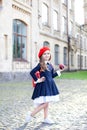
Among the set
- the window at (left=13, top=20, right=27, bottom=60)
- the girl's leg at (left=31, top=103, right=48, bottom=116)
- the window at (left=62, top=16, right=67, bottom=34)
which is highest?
the window at (left=62, top=16, right=67, bottom=34)

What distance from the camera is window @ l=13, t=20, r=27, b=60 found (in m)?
21.2

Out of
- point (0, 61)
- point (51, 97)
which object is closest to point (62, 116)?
Result: point (51, 97)

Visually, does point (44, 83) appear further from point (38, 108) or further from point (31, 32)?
point (31, 32)

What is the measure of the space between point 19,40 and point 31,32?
64.6 inches

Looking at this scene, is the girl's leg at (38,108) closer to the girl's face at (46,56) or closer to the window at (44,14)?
the girl's face at (46,56)

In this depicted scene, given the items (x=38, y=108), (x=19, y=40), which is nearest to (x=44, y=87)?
(x=38, y=108)

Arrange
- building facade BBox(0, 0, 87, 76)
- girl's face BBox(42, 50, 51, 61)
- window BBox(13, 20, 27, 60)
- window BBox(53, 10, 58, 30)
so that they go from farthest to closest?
window BBox(53, 10, 58, 30), window BBox(13, 20, 27, 60), building facade BBox(0, 0, 87, 76), girl's face BBox(42, 50, 51, 61)

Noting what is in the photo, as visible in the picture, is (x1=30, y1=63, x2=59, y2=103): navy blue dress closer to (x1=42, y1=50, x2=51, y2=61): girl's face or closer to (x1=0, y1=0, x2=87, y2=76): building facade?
(x1=42, y1=50, x2=51, y2=61): girl's face

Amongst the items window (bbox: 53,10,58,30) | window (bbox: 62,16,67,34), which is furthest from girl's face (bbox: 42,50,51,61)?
window (bbox: 62,16,67,34)

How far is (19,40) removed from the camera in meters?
21.9

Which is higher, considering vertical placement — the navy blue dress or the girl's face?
the girl's face

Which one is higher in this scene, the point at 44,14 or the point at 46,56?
the point at 44,14

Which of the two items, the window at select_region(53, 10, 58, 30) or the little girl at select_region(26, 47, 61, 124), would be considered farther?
the window at select_region(53, 10, 58, 30)

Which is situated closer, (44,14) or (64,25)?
(44,14)
